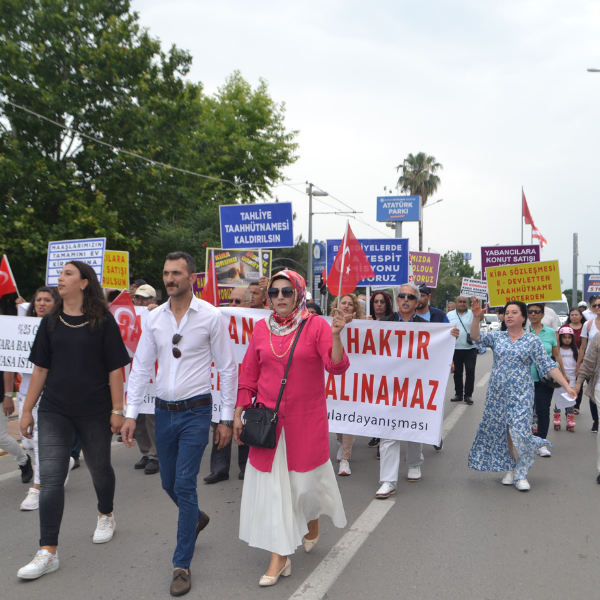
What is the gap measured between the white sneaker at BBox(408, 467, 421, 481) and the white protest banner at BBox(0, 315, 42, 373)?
386 cm

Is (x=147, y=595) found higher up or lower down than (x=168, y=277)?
lower down

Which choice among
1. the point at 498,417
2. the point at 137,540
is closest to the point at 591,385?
the point at 498,417

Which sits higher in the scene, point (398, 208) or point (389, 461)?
point (398, 208)

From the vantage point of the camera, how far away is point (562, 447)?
7852 mm

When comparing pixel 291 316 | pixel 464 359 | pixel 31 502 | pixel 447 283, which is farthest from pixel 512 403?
pixel 447 283

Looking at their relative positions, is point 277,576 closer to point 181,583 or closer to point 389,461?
point 181,583

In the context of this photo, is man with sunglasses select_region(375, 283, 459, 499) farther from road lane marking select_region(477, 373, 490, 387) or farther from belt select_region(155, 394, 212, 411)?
road lane marking select_region(477, 373, 490, 387)

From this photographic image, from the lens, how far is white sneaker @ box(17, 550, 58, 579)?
151 inches

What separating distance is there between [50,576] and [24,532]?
948 mm

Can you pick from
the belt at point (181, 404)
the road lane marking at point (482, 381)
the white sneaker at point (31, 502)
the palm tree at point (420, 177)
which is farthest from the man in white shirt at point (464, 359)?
the palm tree at point (420, 177)

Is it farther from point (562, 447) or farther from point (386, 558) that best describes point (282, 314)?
point (562, 447)

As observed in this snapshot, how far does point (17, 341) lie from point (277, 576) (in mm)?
4164

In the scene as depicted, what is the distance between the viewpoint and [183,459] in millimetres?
3793

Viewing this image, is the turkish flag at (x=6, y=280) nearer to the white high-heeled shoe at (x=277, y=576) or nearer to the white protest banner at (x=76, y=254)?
the white protest banner at (x=76, y=254)
